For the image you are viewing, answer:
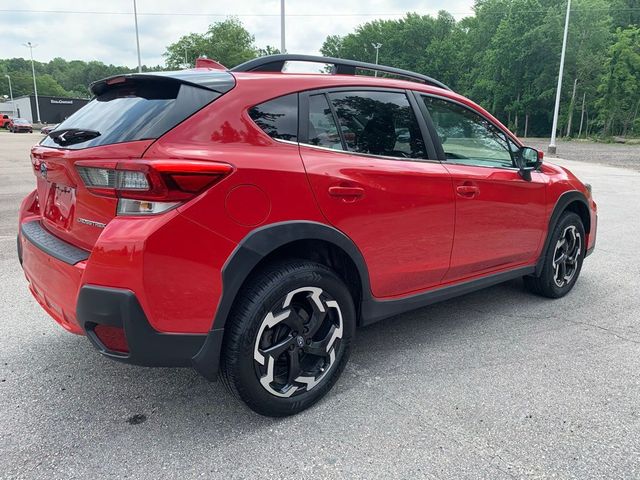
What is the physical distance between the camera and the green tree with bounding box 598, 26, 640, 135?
47156 millimetres

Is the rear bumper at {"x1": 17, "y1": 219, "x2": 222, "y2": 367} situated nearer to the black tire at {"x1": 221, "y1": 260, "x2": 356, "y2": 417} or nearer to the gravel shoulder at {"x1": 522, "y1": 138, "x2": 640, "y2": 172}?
the black tire at {"x1": 221, "y1": 260, "x2": 356, "y2": 417}

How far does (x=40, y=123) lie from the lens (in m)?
71.1

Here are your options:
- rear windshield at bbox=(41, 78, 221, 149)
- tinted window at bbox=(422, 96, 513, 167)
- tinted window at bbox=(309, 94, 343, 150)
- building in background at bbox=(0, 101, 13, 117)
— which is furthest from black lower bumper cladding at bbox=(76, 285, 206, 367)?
building in background at bbox=(0, 101, 13, 117)

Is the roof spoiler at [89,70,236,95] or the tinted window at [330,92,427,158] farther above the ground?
the roof spoiler at [89,70,236,95]

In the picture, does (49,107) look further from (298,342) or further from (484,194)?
(298,342)

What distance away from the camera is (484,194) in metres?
3.42

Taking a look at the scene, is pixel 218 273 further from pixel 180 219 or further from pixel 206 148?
pixel 206 148

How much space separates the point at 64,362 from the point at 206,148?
1818 millimetres

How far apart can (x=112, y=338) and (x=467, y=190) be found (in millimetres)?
2304

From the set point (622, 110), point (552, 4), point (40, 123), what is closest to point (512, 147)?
point (622, 110)

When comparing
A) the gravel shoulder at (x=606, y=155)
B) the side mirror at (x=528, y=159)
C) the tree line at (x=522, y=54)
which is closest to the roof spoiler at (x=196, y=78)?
the side mirror at (x=528, y=159)

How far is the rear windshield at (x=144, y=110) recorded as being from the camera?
2260 millimetres

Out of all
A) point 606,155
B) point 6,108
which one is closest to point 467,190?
point 606,155

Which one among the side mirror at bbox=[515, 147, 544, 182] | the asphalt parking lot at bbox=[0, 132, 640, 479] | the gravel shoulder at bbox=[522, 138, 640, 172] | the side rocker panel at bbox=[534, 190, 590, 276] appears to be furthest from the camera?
the gravel shoulder at bbox=[522, 138, 640, 172]
